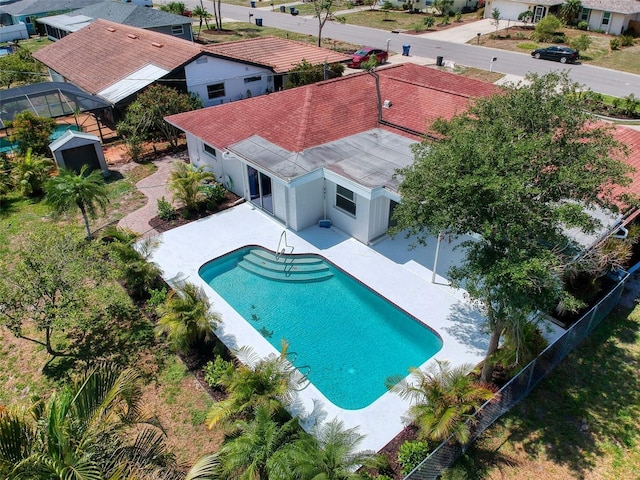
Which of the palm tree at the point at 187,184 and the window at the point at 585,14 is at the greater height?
the window at the point at 585,14

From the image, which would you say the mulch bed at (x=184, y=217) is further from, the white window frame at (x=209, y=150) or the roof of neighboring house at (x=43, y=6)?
the roof of neighboring house at (x=43, y=6)

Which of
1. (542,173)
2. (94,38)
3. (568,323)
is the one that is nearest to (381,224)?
(568,323)

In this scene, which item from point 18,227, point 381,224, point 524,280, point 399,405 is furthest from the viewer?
point 18,227

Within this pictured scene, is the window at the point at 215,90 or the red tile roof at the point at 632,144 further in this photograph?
the window at the point at 215,90

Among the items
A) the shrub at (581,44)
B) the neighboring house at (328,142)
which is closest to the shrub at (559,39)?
the shrub at (581,44)

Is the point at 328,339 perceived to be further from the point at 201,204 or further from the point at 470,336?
the point at 201,204

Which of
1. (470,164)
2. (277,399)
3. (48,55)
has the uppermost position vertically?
(470,164)

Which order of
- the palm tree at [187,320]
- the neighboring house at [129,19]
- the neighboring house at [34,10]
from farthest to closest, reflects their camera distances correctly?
the neighboring house at [34,10] → the neighboring house at [129,19] → the palm tree at [187,320]

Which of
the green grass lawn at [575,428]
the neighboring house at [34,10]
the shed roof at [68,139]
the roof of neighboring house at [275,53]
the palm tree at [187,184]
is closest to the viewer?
the green grass lawn at [575,428]
